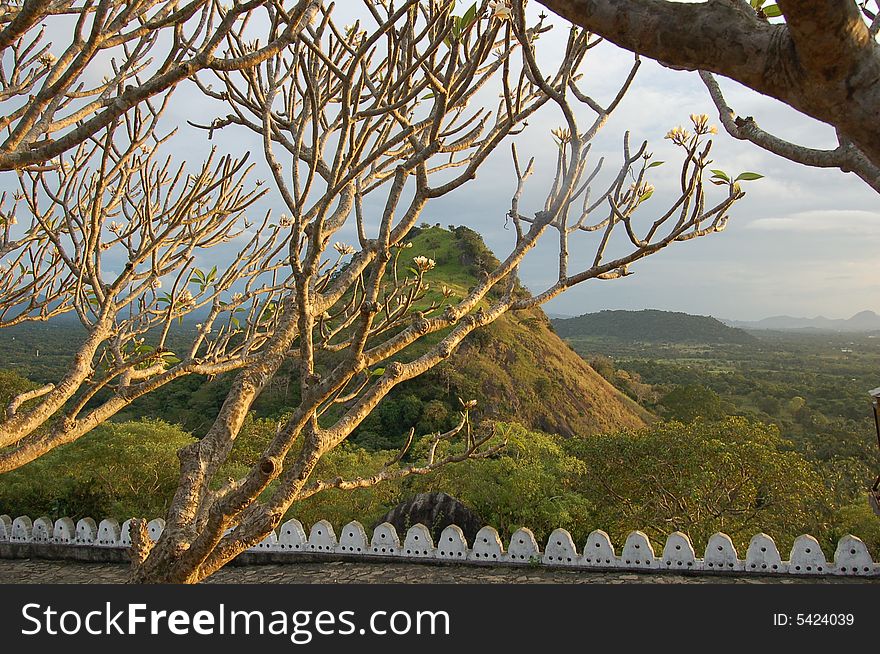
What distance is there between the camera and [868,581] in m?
5.40

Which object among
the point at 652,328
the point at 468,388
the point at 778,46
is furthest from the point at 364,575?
the point at 652,328

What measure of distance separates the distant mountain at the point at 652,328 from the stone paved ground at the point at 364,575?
293 feet

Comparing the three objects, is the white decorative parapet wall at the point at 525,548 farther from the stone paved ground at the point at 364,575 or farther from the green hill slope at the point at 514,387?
the green hill slope at the point at 514,387

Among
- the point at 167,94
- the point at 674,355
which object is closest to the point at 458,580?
the point at 167,94

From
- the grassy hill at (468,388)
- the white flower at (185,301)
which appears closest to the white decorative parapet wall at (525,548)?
the white flower at (185,301)

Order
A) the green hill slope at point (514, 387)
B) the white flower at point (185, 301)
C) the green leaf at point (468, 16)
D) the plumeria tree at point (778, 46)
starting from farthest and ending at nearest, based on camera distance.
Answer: the green hill slope at point (514, 387) < the white flower at point (185, 301) < the green leaf at point (468, 16) < the plumeria tree at point (778, 46)

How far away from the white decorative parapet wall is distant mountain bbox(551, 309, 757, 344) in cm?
8924

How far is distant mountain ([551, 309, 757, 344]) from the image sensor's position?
96.6 meters

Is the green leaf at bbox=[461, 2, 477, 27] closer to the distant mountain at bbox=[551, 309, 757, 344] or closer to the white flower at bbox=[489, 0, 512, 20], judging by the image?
the white flower at bbox=[489, 0, 512, 20]

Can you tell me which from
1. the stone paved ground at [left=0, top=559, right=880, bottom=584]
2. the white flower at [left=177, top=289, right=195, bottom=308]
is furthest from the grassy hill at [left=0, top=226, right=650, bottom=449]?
the white flower at [left=177, top=289, right=195, bottom=308]

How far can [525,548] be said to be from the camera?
6.23 m

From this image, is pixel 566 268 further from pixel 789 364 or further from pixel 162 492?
pixel 789 364

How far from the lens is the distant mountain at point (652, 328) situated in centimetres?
9662

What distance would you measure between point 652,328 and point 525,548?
318 feet
